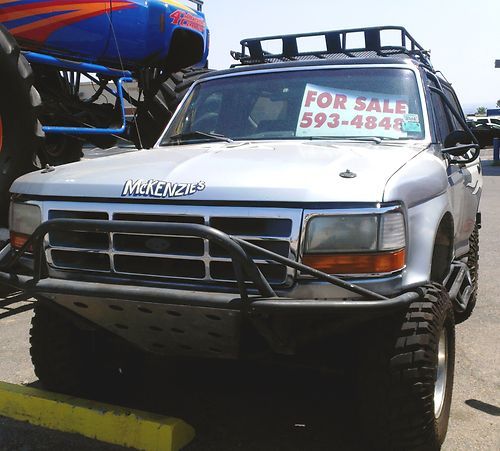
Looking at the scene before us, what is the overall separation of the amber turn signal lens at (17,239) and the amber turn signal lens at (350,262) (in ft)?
4.58

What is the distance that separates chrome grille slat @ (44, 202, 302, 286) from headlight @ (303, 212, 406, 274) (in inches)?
3.2

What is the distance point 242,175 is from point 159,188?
0.35 m

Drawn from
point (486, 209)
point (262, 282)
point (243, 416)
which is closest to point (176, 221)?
point (262, 282)

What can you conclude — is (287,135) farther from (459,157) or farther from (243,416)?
(243,416)

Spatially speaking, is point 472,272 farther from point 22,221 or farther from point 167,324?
point 22,221

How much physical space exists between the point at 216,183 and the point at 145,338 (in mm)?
784

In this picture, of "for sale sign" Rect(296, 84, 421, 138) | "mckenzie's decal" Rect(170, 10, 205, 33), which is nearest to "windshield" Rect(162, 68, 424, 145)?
"for sale sign" Rect(296, 84, 421, 138)

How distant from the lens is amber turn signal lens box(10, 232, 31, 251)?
3.07m

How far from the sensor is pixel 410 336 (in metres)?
2.66

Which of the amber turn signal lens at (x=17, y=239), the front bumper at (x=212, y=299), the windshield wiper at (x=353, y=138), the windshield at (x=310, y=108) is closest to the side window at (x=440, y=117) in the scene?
the windshield at (x=310, y=108)

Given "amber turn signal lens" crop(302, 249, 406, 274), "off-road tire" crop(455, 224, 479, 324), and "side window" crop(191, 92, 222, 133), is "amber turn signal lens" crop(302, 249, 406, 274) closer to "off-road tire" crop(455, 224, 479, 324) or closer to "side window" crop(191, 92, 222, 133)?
"side window" crop(191, 92, 222, 133)

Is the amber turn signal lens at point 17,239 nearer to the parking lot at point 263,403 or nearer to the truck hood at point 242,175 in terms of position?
the truck hood at point 242,175

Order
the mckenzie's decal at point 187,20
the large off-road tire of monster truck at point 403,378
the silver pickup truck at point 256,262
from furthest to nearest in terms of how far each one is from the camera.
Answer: the mckenzie's decal at point 187,20, the large off-road tire of monster truck at point 403,378, the silver pickup truck at point 256,262

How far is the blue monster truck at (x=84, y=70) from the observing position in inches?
192
